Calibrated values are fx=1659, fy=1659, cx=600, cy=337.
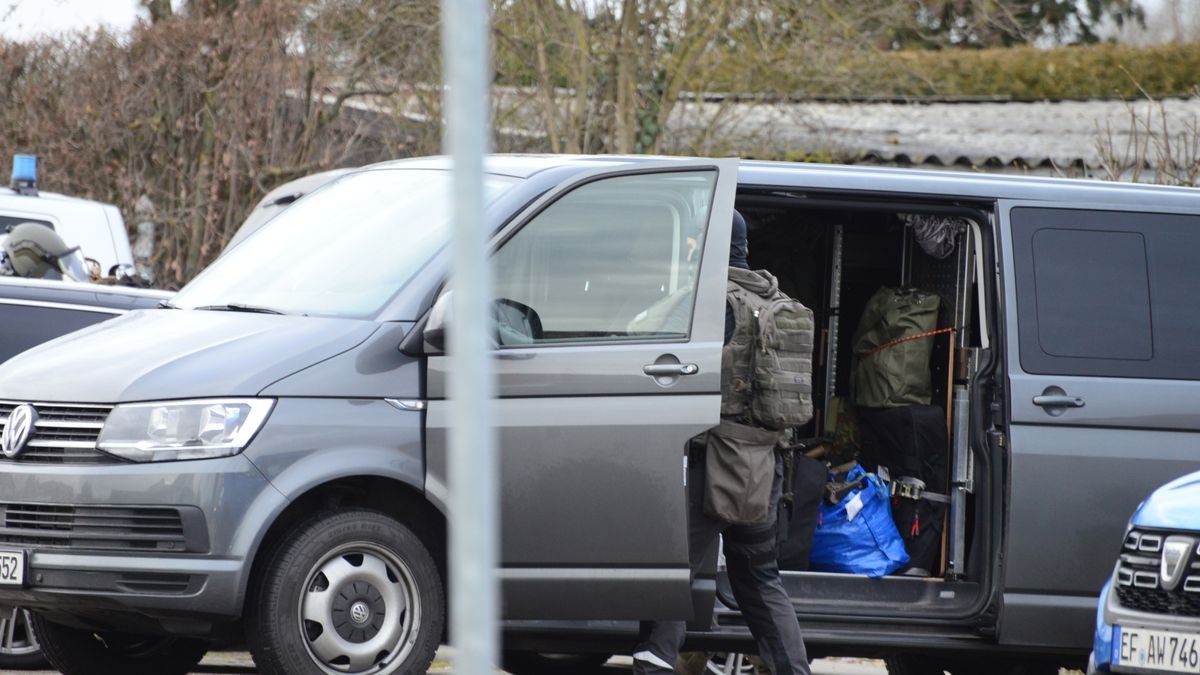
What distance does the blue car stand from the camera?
16.9 ft

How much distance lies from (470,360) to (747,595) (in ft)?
12.9

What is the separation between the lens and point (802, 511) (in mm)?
6613

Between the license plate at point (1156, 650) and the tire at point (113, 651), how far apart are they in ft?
10.7

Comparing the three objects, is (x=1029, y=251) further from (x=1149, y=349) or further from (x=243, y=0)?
(x=243, y=0)

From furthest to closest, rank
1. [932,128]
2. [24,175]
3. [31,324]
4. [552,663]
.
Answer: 1. [932,128]
2. [24,175]
3. [31,324]
4. [552,663]

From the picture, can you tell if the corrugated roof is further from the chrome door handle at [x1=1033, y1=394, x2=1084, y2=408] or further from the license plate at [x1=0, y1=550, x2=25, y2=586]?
the license plate at [x1=0, y1=550, x2=25, y2=586]

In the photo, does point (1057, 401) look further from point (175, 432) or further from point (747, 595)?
point (175, 432)

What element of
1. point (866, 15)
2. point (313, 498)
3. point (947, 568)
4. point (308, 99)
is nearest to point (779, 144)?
point (866, 15)

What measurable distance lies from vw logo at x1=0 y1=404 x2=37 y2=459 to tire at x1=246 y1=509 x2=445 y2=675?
838 millimetres

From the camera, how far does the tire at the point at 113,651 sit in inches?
233

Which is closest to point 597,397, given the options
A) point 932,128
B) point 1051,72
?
point 932,128

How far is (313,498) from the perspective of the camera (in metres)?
5.23

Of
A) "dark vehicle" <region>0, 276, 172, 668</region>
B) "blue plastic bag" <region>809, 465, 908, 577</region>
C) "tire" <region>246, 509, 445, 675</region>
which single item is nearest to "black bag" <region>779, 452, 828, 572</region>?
"blue plastic bag" <region>809, 465, 908, 577</region>

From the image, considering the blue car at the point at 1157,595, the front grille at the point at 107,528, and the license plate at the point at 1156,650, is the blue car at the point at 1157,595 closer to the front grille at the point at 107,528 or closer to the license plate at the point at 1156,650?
the license plate at the point at 1156,650
